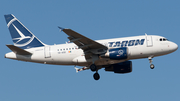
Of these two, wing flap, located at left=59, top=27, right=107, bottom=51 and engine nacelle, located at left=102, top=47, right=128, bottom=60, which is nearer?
wing flap, located at left=59, top=27, right=107, bottom=51

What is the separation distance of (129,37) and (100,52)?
457cm

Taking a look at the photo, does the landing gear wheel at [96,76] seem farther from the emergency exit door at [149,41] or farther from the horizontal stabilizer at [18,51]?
the horizontal stabilizer at [18,51]

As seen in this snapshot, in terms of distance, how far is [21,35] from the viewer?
4666 cm

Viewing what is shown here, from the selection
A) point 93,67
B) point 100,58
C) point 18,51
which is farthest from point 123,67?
point 18,51

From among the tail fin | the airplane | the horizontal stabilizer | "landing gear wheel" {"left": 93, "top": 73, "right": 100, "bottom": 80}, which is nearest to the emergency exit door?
the airplane

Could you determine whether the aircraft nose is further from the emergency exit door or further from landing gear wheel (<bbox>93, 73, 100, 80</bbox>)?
landing gear wheel (<bbox>93, 73, 100, 80</bbox>)

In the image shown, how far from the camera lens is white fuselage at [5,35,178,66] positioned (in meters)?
42.1

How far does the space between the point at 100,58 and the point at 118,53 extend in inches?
113

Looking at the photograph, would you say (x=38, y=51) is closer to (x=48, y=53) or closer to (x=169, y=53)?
(x=48, y=53)

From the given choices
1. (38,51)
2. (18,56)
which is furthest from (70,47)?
(18,56)

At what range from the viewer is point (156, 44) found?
42688 millimetres

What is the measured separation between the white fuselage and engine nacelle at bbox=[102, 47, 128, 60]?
27.8 inches

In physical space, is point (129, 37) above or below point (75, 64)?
above

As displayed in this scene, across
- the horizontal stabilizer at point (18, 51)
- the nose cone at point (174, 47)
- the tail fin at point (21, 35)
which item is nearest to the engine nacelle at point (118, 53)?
the nose cone at point (174, 47)
